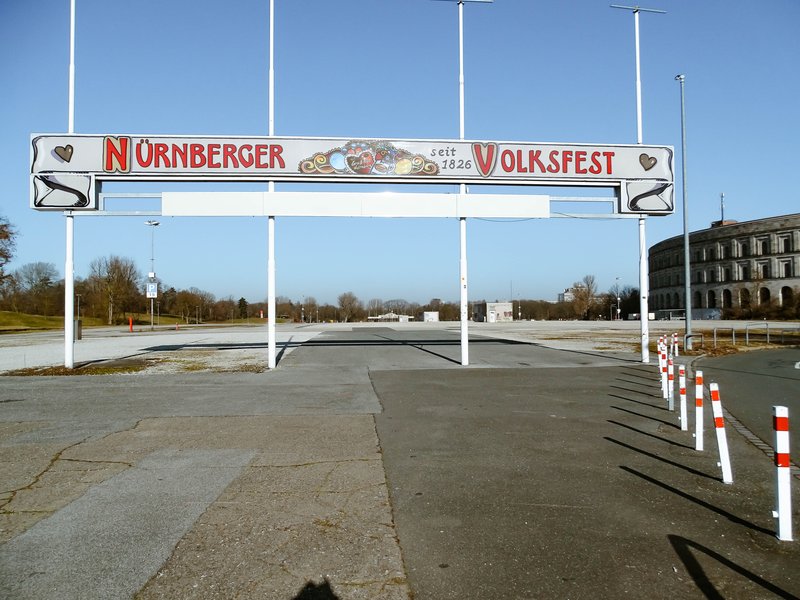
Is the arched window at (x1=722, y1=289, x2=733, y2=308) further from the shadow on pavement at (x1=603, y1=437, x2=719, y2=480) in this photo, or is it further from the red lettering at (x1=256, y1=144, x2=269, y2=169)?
the shadow on pavement at (x1=603, y1=437, x2=719, y2=480)

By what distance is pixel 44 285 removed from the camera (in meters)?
88.9

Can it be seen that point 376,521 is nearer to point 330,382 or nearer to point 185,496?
point 185,496

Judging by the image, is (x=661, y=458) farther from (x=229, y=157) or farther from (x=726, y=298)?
(x=726, y=298)

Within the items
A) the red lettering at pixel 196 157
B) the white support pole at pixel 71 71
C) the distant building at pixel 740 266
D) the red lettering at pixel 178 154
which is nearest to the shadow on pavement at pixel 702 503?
the red lettering at pixel 196 157

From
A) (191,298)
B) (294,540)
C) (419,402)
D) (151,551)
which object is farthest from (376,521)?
(191,298)

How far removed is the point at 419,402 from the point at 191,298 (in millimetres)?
90507

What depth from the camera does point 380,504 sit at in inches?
198

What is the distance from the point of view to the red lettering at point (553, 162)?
17625mm

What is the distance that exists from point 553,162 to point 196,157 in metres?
10.9

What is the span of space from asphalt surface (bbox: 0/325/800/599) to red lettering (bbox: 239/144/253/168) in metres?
8.49

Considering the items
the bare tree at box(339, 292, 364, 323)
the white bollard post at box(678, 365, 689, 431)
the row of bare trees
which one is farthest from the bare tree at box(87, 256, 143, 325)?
the white bollard post at box(678, 365, 689, 431)

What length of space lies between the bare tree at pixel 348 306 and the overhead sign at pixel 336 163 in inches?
4521

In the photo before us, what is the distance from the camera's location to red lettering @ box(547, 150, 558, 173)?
17625mm

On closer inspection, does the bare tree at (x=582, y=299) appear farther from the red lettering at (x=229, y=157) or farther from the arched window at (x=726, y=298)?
the red lettering at (x=229, y=157)
